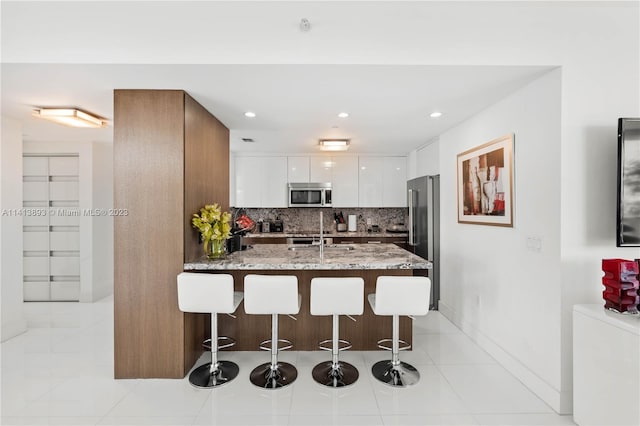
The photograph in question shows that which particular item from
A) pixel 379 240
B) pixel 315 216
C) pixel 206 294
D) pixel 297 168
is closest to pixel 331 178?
pixel 297 168

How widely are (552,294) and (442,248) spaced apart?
1.92 m

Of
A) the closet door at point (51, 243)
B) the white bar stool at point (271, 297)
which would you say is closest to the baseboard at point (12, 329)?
the closet door at point (51, 243)

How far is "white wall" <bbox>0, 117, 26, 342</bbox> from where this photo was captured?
11.5ft

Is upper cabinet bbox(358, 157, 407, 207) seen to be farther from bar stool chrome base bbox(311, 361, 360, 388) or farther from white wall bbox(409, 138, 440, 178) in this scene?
bar stool chrome base bbox(311, 361, 360, 388)

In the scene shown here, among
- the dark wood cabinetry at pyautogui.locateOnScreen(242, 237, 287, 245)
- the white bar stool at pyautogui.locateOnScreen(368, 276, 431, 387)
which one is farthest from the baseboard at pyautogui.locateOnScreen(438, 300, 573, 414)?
the dark wood cabinetry at pyautogui.locateOnScreen(242, 237, 287, 245)

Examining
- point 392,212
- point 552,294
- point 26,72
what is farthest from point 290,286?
point 392,212

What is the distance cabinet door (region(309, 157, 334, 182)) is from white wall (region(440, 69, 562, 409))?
2525 millimetres

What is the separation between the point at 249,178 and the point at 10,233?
3.12m

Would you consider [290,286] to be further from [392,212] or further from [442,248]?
[392,212]

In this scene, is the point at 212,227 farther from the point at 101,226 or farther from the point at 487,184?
the point at 101,226

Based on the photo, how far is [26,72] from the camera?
2.30 metres

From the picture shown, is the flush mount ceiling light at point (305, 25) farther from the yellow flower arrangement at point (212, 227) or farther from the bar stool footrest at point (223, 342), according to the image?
the bar stool footrest at point (223, 342)

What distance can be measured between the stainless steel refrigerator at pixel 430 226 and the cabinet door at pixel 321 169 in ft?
5.25

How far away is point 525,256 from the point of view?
2535 mm
